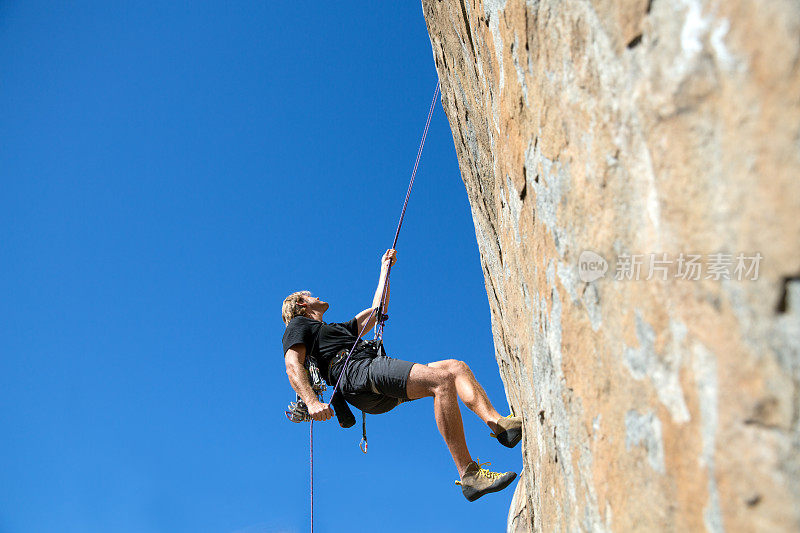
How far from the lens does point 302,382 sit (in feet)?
16.3

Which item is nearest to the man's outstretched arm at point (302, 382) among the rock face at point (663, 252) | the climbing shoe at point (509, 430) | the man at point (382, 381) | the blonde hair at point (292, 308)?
the man at point (382, 381)

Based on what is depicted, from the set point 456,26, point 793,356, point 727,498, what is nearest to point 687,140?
point 793,356

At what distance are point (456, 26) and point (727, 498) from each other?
13.8 feet

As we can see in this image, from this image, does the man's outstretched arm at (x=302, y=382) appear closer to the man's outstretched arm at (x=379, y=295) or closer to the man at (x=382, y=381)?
the man at (x=382, y=381)

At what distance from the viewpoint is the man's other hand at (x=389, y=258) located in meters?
6.17

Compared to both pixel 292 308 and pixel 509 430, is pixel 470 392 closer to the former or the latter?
pixel 509 430

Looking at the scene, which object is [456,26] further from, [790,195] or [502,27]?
[790,195]

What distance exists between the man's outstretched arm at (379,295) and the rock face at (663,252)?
2754 millimetres

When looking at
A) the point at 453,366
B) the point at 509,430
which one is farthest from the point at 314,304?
the point at 509,430

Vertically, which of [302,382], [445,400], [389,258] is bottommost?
[445,400]

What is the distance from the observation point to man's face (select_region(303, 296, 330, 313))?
562 centimetres

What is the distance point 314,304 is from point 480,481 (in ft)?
7.36
